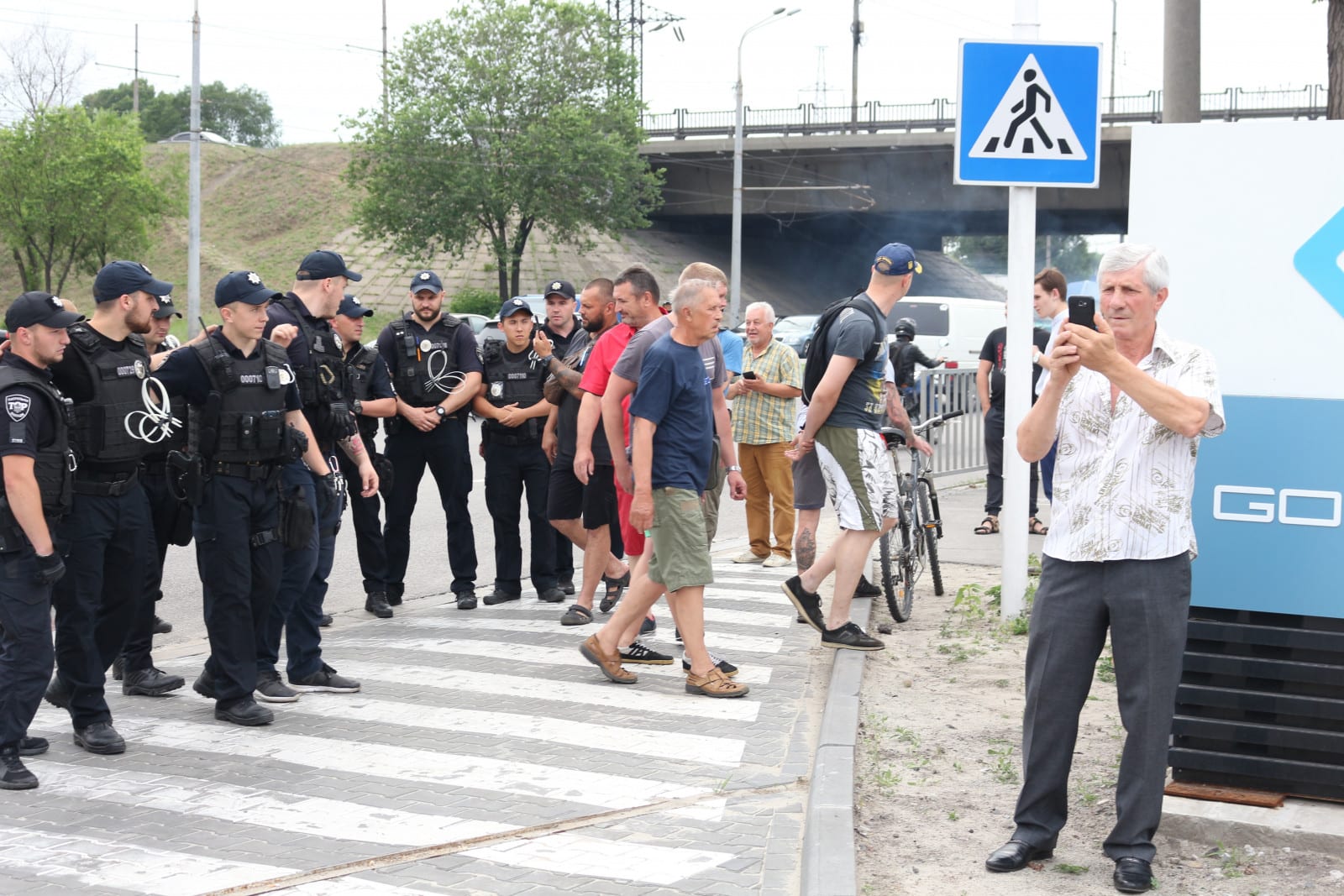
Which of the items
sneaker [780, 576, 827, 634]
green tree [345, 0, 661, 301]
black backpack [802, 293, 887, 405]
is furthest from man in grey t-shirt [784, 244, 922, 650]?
green tree [345, 0, 661, 301]

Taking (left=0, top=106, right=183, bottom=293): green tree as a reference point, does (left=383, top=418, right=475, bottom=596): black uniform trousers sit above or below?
below

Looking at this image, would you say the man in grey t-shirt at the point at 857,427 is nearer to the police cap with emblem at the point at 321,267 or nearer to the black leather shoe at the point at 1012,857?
the police cap with emblem at the point at 321,267

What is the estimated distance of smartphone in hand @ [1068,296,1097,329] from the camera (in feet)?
13.7

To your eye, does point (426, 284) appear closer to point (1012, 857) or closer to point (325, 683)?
point (325, 683)

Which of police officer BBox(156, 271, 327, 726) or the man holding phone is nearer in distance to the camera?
the man holding phone

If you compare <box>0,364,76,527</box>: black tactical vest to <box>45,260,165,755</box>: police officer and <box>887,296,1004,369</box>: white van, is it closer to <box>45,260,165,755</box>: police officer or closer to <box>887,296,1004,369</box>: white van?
<box>45,260,165,755</box>: police officer

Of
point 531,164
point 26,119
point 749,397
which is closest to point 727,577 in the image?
point 749,397

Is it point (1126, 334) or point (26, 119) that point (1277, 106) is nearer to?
point (26, 119)

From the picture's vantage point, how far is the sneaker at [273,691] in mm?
6609

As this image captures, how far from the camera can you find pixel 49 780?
545 centimetres

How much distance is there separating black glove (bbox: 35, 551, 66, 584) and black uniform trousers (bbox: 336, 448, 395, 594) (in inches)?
112

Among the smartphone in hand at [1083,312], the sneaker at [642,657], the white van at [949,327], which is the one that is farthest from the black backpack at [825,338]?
the white van at [949,327]

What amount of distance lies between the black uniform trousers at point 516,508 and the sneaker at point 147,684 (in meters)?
2.70

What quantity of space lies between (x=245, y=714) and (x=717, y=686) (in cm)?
218
